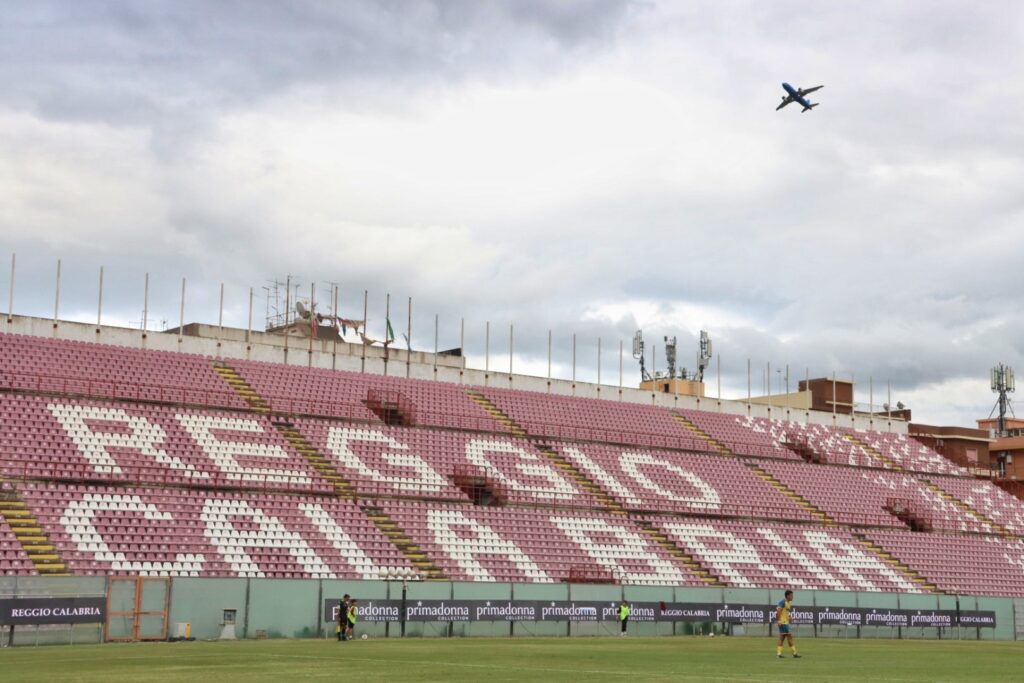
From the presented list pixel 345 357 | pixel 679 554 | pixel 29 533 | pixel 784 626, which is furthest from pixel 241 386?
pixel 784 626

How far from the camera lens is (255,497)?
160 ft

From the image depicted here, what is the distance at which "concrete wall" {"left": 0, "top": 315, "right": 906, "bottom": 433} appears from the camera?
56000 mm

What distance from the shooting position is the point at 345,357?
2507 inches

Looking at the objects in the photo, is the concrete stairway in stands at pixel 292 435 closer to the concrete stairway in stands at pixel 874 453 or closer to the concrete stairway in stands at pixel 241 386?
the concrete stairway in stands at pixel 241 386

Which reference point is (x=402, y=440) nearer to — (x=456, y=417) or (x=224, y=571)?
(x=456, y=417)

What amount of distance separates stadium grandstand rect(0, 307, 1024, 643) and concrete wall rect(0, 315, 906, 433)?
0.37 ft

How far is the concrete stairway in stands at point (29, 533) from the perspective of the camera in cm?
4069

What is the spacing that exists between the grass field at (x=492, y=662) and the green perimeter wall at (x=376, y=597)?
2.03 m

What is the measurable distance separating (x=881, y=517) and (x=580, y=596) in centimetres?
2741

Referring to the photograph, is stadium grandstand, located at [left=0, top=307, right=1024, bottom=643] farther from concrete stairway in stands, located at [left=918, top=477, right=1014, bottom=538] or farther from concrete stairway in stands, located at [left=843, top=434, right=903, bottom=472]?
concrete stairway in stands, located at [left=843, top=434, right=903, bottom=472]

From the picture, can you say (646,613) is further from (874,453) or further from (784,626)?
(874,453)

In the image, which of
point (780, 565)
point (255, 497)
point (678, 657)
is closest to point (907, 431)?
point (780, 565)

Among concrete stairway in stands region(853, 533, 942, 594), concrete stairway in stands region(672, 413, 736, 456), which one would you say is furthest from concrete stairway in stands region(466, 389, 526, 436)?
concrete stairway in stands region(853, 533, 942, 594)

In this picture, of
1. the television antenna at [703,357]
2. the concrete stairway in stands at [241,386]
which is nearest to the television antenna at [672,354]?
the television antenna at [703,357]
